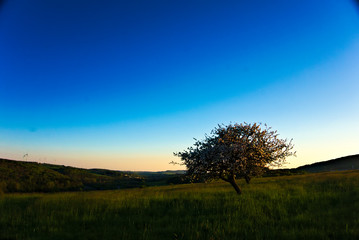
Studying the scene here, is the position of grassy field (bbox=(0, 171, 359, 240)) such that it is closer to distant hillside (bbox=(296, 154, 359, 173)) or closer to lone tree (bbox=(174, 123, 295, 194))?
lone tree (bbox=(174, 123, 295, 194))

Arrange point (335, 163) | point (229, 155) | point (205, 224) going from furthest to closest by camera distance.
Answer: point (335, 163) → point (229, 155) → point (205, 224)

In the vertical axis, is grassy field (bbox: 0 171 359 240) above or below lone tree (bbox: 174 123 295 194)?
below

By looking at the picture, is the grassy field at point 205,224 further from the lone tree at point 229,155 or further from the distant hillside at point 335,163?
the distant hillside at point 335,163

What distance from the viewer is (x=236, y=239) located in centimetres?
603

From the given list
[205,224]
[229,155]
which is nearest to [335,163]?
[229,155]

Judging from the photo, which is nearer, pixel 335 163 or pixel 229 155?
pixel 229 155

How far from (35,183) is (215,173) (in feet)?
253

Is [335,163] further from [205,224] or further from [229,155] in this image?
[205,224]

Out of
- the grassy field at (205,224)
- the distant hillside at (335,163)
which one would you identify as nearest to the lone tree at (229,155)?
the grassy field at (205,224)

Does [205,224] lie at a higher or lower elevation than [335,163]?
higher

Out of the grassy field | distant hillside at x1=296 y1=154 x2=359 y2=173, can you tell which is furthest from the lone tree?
distant hillside at x1=296 y1=154 x2=359 y2=173

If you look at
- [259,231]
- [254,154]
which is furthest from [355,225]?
[254,154]

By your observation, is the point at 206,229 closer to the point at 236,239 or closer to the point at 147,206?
the point at 236,239

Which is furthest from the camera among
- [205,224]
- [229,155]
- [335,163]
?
[335,163]
